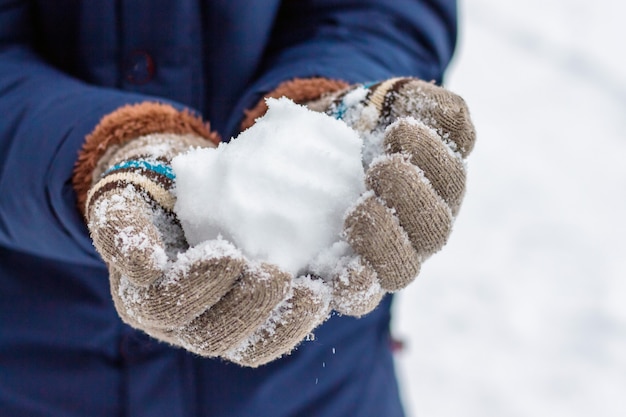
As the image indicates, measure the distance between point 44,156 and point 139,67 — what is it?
0.17 metres

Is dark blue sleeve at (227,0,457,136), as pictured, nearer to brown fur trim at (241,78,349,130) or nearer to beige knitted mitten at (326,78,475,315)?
brown fur trim at (241,78,349,130)

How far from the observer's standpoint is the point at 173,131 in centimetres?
65

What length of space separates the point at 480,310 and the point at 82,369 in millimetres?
1146

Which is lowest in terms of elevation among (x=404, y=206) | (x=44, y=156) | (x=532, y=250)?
(x=532, y=250)

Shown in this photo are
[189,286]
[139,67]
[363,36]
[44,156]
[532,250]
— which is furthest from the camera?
[532,250]

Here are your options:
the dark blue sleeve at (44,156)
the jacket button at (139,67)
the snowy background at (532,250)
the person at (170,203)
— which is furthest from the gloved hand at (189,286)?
the snowy background at (532,250)

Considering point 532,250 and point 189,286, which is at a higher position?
point 189,286

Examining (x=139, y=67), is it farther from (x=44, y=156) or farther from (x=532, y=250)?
(x=532, y=250)

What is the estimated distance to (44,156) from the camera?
2.03 feet

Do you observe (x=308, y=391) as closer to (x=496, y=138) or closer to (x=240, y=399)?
(x=240, y=399)

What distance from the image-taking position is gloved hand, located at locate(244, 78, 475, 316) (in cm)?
49

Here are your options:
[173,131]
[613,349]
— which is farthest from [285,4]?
[613,349]

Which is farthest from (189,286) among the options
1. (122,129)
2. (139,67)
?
(139,67)

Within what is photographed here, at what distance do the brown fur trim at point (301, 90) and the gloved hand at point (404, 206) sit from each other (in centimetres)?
19
